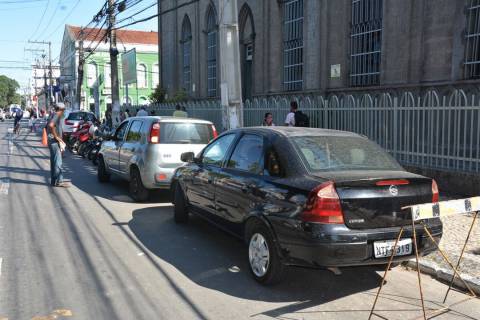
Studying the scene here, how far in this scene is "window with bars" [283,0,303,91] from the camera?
58.5 ft

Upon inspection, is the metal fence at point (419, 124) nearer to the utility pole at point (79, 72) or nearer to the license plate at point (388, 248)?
the license plate at point (388, 248)

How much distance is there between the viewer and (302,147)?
4.93 metres

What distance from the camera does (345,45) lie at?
1527 centimetres

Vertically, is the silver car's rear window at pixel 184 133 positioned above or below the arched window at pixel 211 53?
below

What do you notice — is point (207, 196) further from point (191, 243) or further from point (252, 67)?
point (252, 67)

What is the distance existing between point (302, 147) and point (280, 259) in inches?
45.5

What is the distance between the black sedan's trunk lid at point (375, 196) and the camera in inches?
170

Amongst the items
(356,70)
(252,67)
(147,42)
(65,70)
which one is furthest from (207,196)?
(65,70)

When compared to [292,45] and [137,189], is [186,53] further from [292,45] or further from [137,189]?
[137,189]

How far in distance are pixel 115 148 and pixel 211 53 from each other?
15675 mm

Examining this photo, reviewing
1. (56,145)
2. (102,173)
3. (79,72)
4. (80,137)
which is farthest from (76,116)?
(79,72)

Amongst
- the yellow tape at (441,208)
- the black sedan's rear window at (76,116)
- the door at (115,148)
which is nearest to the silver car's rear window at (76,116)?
the black sedan's rear window at (76,116)

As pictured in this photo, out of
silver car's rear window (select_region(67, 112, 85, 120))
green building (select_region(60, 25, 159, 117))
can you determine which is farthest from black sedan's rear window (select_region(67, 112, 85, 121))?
green building (select_region(60, 25, 159, 117))

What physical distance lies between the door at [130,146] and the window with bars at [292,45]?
9389 millimetres
